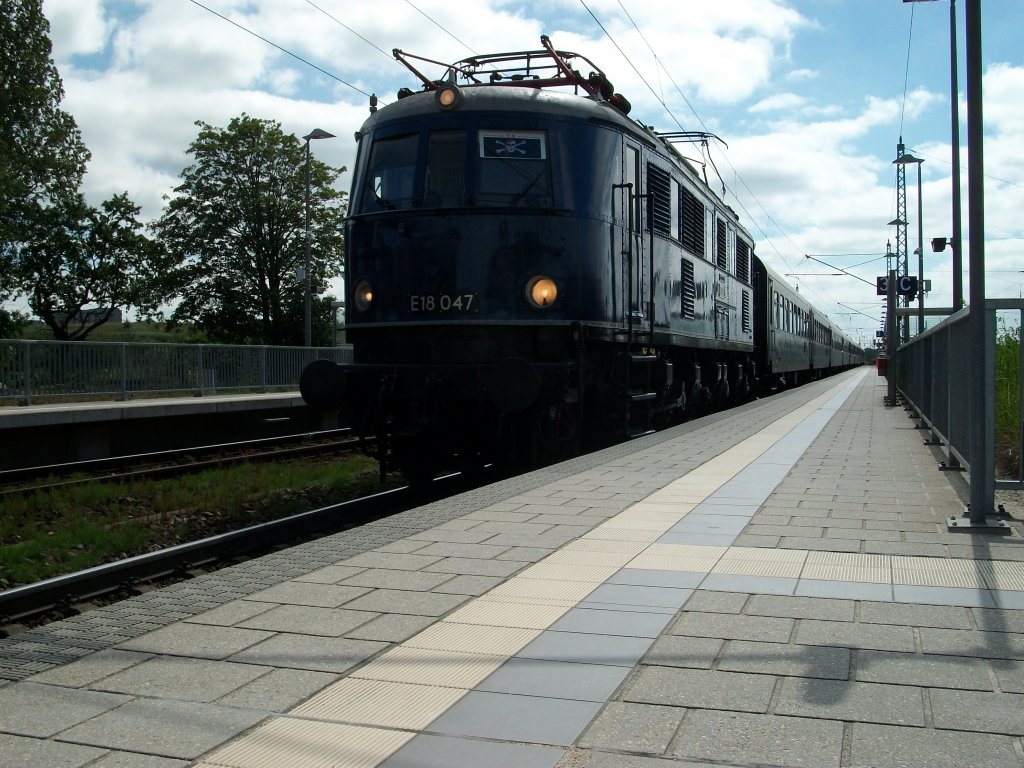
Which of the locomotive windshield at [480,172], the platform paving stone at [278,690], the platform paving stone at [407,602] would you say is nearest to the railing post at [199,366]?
the locomotive windshield at [480,172]

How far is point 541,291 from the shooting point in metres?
9.11

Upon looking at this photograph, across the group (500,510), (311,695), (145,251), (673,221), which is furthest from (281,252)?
(311,695)

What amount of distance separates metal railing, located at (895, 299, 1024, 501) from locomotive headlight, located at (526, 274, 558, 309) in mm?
3375

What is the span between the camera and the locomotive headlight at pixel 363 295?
9.55 metres

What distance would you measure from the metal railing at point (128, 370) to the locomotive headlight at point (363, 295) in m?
6.53

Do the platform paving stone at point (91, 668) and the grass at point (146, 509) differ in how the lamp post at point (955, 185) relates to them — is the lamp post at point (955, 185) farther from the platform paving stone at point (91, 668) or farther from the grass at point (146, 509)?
the platform paving stone at point (91, 668)

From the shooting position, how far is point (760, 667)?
3363 mm

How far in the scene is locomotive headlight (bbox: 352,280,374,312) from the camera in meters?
9.55

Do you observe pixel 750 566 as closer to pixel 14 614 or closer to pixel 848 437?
pixel 14 614

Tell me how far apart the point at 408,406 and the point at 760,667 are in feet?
20.4

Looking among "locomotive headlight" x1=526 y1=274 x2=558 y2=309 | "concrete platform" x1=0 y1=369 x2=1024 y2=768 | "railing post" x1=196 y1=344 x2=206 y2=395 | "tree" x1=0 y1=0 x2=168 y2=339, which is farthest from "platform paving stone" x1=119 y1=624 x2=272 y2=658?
"tree" x1=0 y1=0 x2=168 y2=339

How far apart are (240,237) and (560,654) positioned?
45.2 meters

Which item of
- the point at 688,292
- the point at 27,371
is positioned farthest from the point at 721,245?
the point at 27,371

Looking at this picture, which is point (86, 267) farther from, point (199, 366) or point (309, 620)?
point (309, 620)
